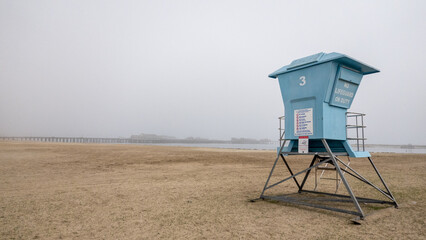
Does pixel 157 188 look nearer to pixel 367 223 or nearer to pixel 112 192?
pixel 112 192

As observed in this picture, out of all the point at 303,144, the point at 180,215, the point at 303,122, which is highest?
the point at 303,122

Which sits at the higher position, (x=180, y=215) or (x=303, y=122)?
(x=303, y=122)

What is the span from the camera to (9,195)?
7.40 m

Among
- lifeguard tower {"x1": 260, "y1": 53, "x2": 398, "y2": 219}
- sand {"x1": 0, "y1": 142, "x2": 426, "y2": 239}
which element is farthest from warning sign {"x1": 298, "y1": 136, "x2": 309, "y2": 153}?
sand {"x1": 0, "y1": 142, "x2": 426, "y2": 239}

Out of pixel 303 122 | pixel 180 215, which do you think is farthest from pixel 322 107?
pixel 180 215

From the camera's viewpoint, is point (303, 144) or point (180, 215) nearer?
point (180, 215)

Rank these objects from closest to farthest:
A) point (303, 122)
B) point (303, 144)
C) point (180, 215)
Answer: point (180, 215) → point (303, 144) → point (303, 122)

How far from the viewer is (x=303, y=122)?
6.32 metres

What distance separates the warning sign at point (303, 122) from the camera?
6148 millimetres

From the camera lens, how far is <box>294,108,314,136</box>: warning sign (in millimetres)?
6148

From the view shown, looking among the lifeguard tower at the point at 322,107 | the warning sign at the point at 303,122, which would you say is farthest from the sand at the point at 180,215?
the warning sign at the point at 303,122

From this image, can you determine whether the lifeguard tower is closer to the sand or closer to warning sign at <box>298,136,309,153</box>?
warning sign at <box>298,136,309,153</box>

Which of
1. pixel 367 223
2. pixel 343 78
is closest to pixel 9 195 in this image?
pixel 367 223

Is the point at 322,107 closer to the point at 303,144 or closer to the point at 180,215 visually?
the point at 303,144
